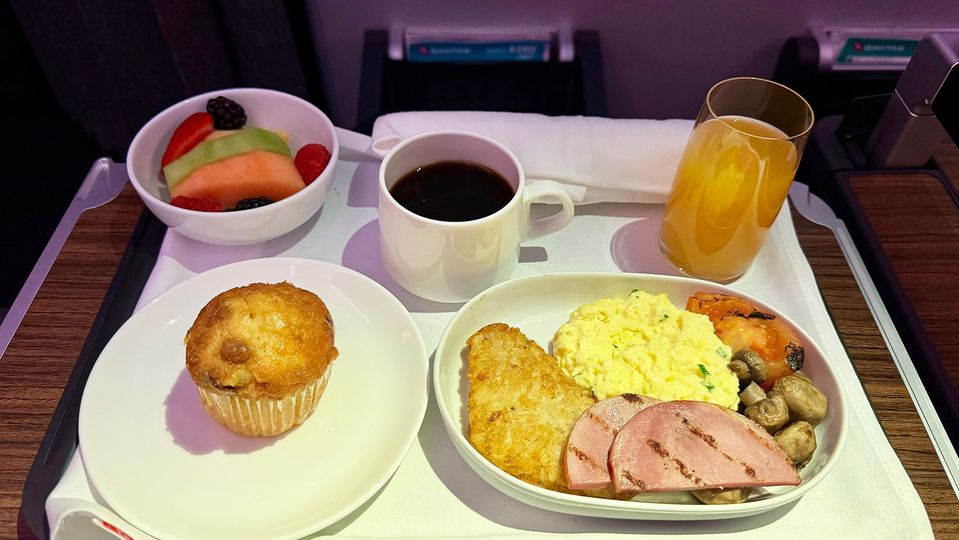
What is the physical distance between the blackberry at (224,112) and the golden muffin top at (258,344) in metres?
0.60

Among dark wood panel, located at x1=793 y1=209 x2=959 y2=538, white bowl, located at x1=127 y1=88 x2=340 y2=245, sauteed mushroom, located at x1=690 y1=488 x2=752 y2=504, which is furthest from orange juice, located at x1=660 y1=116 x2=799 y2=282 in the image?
white bowl, located at x1=127 y1=88 x2=340 y2=245

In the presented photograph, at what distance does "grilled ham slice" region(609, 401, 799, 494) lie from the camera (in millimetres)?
1045

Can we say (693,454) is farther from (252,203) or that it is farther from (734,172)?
(252,203)

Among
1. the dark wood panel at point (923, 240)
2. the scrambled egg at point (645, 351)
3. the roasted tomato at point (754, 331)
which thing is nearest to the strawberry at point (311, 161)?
the scrambled egg at point (645, 351)

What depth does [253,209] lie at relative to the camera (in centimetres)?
137

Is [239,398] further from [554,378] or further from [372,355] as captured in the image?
[554,378]

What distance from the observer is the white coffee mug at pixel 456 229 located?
126 centimetres

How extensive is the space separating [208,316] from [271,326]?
114 mm

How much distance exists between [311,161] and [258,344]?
565 millimetres

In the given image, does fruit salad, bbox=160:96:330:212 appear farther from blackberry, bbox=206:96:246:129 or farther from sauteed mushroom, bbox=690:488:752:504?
sauteed mushroom, bbox=690:488:752:504

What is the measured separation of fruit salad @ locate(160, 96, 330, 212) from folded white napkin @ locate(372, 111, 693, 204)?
0.66 feet

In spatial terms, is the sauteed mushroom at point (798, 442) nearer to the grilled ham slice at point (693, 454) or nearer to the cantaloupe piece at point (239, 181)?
the grilled ham slice at point (693, 454)

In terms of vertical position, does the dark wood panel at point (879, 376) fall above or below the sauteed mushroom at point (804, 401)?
below

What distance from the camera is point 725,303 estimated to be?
4.36ft
